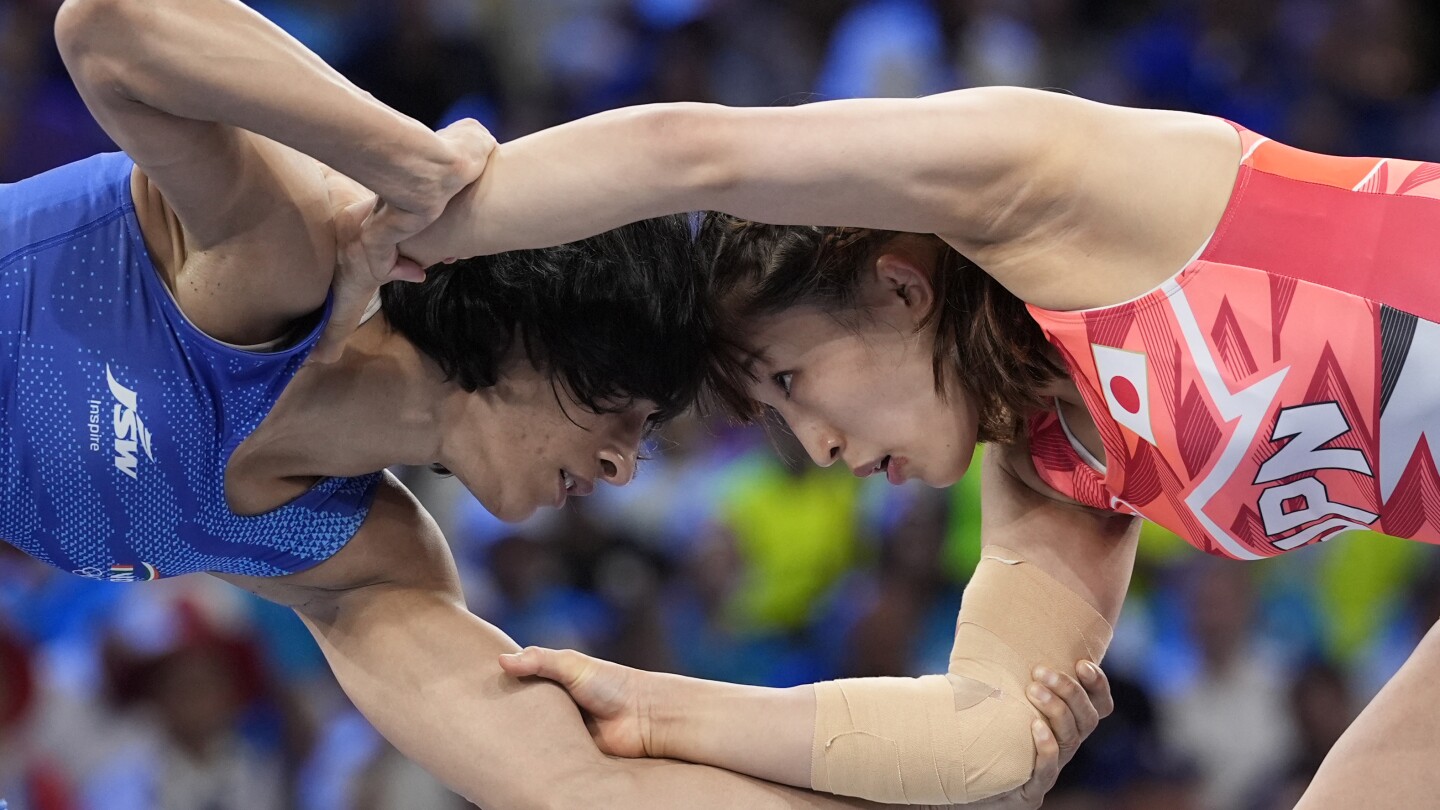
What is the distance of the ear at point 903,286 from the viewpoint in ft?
7.01

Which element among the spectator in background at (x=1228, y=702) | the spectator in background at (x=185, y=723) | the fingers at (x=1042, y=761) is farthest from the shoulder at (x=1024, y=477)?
the spectator in background at (x=185, y=723)

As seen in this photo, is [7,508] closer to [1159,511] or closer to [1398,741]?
[1159,511]

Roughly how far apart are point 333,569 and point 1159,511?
49.3 inches

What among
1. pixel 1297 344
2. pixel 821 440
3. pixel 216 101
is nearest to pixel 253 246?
pixel 216 101

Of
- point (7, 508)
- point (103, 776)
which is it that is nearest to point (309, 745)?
point (103, 776)

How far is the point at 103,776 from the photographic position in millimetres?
3213

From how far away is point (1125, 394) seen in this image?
188cm

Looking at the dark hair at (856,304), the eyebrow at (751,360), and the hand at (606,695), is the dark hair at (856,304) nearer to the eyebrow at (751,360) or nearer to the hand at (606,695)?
the eyebrow at (751,360)

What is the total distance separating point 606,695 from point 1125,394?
923mm

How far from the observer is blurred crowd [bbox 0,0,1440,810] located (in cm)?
332

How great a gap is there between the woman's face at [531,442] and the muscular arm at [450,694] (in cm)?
17

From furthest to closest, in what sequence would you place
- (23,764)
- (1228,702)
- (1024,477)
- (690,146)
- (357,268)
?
(1228,702)
(23,764)
(1024,477)
(357,268)
(690,146)

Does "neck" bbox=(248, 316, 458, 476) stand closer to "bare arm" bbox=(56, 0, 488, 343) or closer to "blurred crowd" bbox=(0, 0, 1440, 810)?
"bare arm" bbox=(56, 0, 488, 343)

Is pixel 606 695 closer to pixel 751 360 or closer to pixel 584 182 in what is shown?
pixel 751 360
